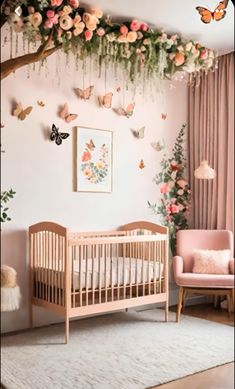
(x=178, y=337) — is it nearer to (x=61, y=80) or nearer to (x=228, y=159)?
(x=228, y=159)

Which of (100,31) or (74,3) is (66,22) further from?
(100,31)

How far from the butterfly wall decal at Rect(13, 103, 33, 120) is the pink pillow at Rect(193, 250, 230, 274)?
53.5 inches

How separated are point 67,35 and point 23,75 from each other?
0.51 meters

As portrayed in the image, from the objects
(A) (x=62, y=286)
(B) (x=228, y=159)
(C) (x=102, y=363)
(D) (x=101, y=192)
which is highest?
(B) (x=228, y=159)

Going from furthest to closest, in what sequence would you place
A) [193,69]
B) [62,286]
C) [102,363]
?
[62,286], [102,363], [193,69]

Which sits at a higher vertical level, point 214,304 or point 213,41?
point 213,41

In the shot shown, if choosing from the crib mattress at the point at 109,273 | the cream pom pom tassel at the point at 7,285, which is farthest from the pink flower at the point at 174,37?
the crib mattress at the point at 109,273

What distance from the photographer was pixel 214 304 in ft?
7.20

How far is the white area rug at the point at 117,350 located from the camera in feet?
6.19

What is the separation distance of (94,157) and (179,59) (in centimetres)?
48

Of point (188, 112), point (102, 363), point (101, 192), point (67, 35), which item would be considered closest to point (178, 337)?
point (102, 363)

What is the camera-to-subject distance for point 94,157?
1631 millimetres

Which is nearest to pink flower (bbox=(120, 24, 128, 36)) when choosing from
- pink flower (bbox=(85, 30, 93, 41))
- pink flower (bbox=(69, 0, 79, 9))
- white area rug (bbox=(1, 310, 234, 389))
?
pink flower (bbox=(85, 30, 93, 41))

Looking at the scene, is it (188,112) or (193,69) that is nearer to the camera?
(193,69)
